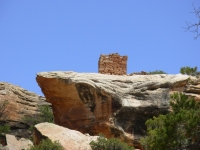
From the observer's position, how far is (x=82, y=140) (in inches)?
812

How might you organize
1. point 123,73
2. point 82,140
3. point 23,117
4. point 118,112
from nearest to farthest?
point 82,140, point 118,112, point 123,73, point 23,117

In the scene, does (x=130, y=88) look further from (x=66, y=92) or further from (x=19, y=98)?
(x=19, y=98)

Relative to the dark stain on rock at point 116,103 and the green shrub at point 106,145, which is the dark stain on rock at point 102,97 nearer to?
the dark stain on rock at point 116,103

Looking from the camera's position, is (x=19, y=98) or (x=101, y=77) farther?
(x=19, y=98)

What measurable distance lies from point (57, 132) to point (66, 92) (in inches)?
149

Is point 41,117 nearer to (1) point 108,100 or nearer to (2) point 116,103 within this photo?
(1) point 108,100

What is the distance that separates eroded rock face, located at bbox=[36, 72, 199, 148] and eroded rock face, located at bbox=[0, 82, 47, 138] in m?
6.00

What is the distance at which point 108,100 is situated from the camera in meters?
24.0

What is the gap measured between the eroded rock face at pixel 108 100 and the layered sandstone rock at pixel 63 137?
2.67m

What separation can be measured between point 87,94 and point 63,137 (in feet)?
13.2

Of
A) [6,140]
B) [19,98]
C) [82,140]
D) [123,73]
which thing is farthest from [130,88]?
[19,98]

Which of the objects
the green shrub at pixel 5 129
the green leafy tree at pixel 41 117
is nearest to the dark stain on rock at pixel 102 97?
the green leafy tree at pixel 41 117

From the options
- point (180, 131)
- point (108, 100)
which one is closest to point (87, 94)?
point (108, 100)

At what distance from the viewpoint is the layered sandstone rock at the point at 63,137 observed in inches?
792
